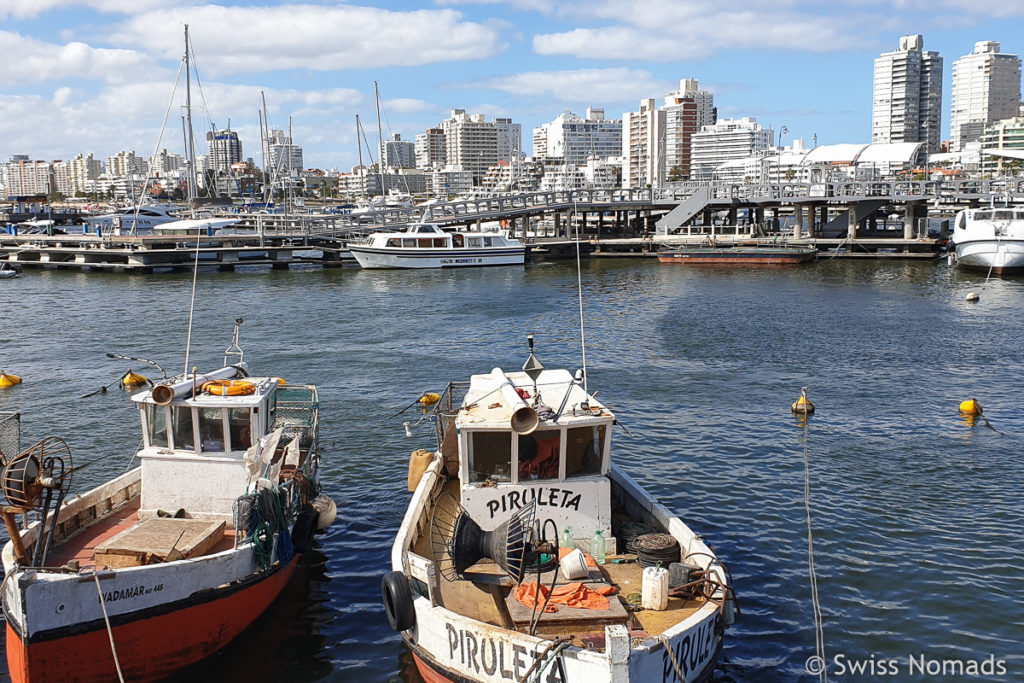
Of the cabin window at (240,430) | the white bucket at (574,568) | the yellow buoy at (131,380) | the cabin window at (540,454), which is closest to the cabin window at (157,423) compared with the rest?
the cabin window at (240,430)

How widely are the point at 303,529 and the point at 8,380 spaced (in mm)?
20862

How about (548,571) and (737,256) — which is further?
(737,256)

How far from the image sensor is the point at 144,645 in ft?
38.3

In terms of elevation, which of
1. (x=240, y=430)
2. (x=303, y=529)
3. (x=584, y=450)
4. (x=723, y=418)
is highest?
(x=584, y=450)

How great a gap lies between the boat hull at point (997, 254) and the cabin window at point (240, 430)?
56.4m

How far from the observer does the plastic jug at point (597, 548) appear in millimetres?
12734

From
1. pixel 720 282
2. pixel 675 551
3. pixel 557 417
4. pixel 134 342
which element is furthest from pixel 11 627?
pixel 720 282

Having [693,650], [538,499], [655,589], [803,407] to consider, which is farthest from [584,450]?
[803,407]

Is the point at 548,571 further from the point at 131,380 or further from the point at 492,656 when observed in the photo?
the point at 131,380

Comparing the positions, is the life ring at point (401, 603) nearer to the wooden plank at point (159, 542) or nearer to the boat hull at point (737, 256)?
the wooden plank at point (159, 542)

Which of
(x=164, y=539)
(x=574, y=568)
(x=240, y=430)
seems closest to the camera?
(x=574, y=568)

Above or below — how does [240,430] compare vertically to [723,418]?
above

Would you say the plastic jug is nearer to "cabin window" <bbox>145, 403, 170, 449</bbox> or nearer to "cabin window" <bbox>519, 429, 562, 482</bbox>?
"cabin window" <bbox>519, 429, 562, 482</bbox>

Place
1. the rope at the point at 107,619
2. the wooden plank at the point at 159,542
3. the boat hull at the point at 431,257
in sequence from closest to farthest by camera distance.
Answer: the rope at the point at 107,619 < the wooden plank at the point at 159,542 < the boat hull at the point at 431,257
